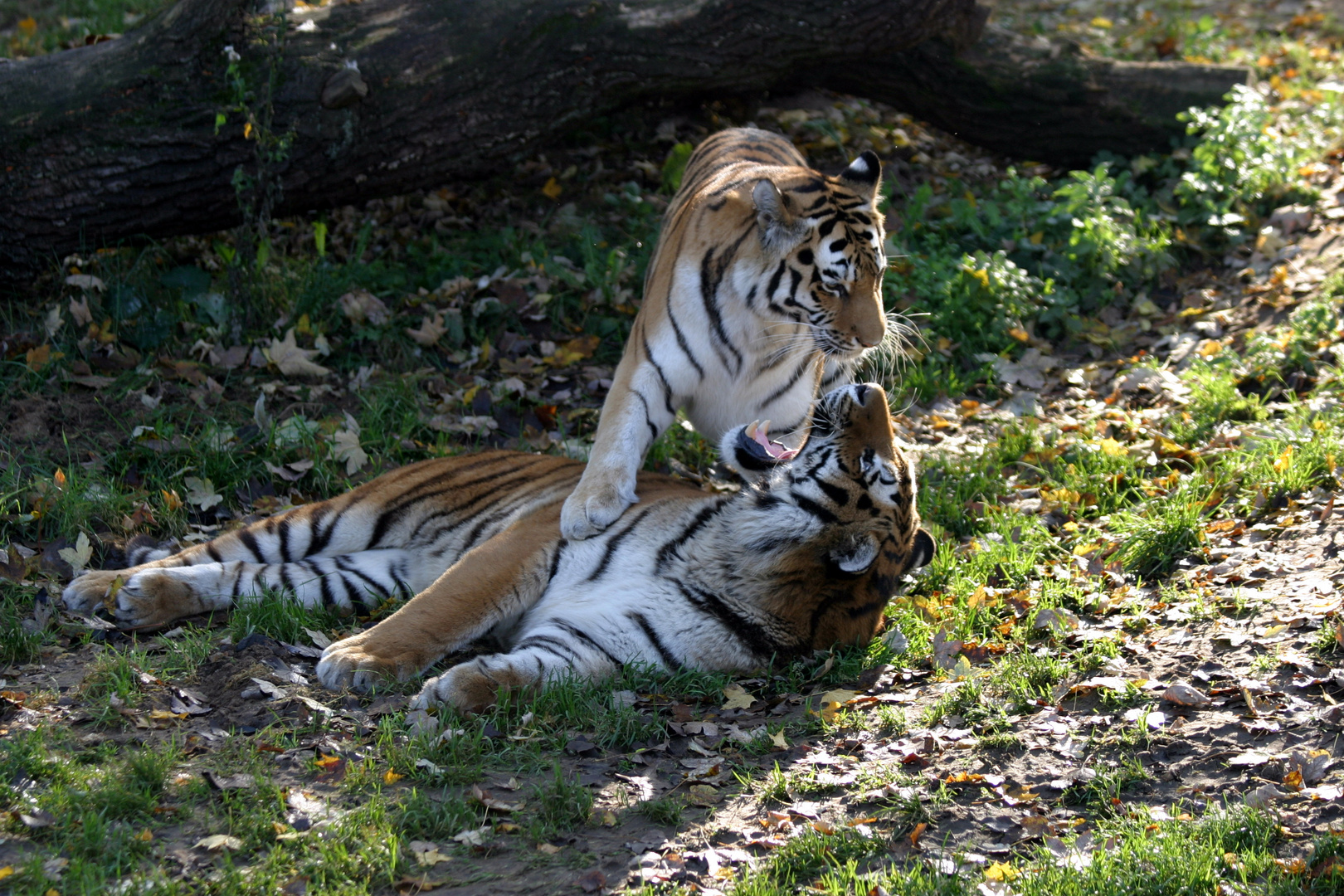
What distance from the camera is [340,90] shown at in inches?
218

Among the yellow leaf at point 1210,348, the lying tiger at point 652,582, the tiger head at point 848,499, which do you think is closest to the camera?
the lying tiger at point 652,582

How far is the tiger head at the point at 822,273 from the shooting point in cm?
433

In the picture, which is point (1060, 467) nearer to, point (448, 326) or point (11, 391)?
point (448, 326)

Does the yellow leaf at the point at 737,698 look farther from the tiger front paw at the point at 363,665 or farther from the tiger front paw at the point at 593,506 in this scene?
the tiger front paw at the point at 363,665

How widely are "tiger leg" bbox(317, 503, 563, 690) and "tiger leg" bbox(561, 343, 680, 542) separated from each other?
15 cm

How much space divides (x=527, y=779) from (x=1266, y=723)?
6.64 ft

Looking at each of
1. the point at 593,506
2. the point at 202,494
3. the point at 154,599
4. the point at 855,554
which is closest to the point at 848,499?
the point at 855,554

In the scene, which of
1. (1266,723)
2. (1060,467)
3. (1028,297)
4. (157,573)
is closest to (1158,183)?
(1028,297)

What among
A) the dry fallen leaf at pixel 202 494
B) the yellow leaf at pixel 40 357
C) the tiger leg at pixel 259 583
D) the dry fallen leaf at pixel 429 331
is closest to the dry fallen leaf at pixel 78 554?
the tiger leg at pixel 259 583

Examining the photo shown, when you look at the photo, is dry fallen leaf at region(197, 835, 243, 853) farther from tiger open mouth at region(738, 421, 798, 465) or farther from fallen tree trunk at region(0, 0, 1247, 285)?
fallen tree trunk at region(0, 0, 1247, 285)

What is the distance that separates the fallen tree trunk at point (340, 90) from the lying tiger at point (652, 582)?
7.25ft

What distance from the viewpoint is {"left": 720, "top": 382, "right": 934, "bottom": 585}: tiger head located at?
3.55 m

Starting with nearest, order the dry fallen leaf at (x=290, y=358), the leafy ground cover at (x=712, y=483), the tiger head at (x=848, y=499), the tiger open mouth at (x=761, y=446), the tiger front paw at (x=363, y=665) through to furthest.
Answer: the leafy ground cover at (x=712, y=483) < the tiger front paw at (x=363, y=665) < the tiger head at (x=848, y=499) < the tiger open mouth at (x=761, y=446) < the dry fallen leaf at (x=290, y=358)

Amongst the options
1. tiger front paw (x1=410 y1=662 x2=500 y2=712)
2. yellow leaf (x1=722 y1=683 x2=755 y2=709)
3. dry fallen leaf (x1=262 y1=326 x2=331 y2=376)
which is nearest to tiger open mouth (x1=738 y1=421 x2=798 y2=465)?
yellow leaf (x1=722 y1=683 x2=755 y2=709)
